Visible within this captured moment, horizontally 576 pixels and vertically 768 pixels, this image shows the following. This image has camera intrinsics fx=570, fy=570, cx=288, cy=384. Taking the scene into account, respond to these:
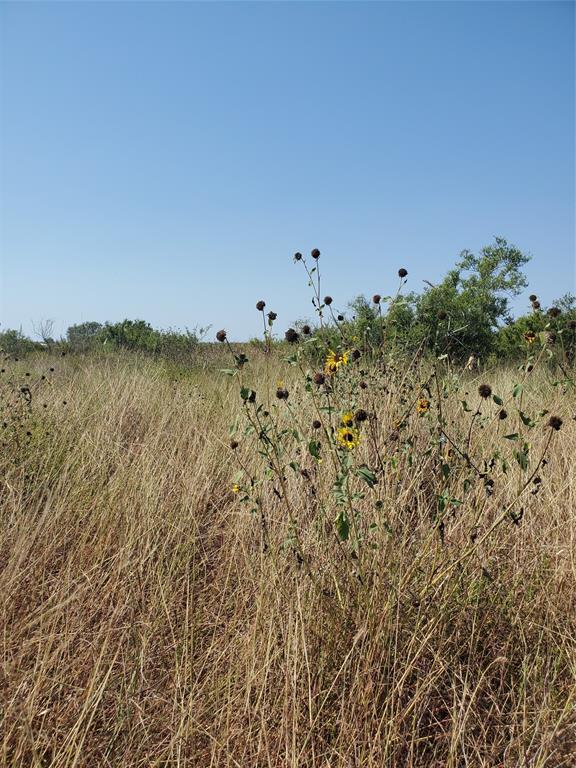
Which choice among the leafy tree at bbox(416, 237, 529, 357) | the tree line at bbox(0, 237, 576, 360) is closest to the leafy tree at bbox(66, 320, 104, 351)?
the tree line at bbox(0, 237, 576, 360)

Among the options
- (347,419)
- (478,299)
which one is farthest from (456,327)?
(347,419)

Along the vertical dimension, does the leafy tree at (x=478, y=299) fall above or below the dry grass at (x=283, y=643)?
above

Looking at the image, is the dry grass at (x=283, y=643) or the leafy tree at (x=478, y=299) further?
the leafy tree at (x=478, y=299)

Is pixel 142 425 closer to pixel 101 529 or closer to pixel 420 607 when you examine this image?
pixel 101 529

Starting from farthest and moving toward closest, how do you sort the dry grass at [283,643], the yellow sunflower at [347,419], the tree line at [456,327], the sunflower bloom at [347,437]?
the tree line at [456,327]
the yellow sunflower at [347,419]
the sunflower bloom at [347,437]
the dry grass at [283,643]

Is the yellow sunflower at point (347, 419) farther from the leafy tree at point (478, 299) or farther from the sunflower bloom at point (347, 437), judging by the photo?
the leafy tree at point (478, 299)

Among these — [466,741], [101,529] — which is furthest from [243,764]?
[101,529]

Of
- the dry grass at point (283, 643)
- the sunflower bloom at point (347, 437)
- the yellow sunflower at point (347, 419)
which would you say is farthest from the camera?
the yellow sunflower at point (347, 419)

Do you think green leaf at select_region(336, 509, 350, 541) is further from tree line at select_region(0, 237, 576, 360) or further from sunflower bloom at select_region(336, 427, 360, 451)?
tree line at select_region(0, 237, 576, 360)

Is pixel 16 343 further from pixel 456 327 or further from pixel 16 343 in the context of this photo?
pixel 456 327

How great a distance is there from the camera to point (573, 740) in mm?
1446

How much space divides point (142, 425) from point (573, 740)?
374 centimetres

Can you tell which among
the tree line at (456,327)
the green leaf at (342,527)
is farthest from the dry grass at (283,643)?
the tree line at (456,327)

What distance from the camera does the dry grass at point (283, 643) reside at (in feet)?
4.93
